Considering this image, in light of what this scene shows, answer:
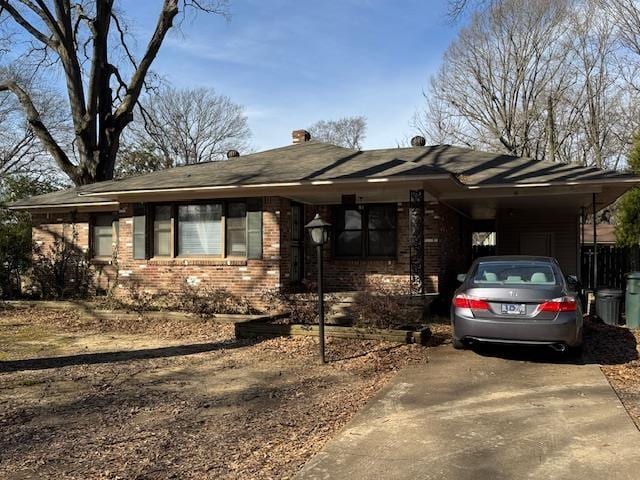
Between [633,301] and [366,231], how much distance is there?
593 centimetres

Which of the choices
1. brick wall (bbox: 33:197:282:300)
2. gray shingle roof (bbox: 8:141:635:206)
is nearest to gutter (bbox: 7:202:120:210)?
gray shingle roof (bbox: 8:141:635:206)

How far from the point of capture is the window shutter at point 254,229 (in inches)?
489

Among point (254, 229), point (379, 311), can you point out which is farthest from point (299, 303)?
point (254, 229)

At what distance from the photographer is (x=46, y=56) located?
77.5ft

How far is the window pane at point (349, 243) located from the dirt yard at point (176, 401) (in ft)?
15.0

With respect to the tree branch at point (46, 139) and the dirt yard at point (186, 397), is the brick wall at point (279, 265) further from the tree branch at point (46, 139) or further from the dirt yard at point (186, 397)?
the tree branch at point (46, 139)

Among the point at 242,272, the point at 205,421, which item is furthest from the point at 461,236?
the point at 205,421

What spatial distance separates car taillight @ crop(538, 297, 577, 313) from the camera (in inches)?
283

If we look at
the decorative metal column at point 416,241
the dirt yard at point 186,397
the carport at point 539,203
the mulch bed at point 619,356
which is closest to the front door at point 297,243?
the decorative metal column at point 416,241

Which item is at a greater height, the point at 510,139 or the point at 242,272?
the point at 510,139

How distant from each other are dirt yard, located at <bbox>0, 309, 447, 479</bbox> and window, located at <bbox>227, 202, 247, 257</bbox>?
2.94 m

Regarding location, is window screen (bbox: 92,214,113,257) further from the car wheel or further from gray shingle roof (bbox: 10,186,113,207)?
the car wheel

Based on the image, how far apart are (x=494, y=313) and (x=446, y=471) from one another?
3821mm

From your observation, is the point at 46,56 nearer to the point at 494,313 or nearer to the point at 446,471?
the point at 494,313
